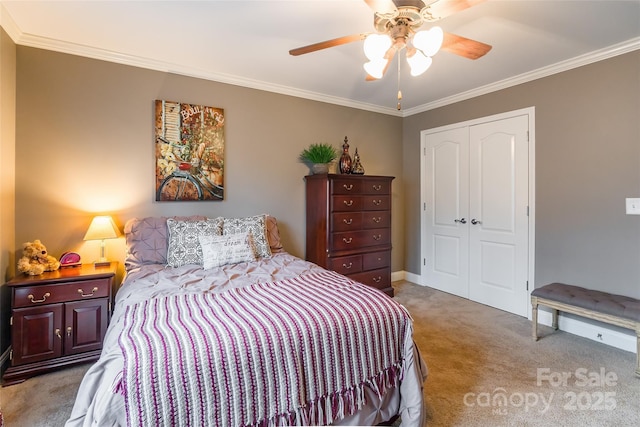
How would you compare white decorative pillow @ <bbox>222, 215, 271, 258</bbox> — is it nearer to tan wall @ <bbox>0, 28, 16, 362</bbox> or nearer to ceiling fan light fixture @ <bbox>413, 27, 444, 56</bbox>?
tan wall @ <bbox>0, 28, 16, 362</bbox>

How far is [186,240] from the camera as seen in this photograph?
2586 mm

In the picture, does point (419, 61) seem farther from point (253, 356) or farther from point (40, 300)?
point (40, 300)

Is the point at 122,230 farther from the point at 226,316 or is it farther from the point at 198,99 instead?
the point at 226,316

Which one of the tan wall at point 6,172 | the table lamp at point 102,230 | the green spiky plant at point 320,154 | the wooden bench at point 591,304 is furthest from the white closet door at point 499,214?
the tan wall at point 6,172

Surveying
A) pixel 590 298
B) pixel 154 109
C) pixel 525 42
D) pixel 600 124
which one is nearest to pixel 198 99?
pixel 154 109

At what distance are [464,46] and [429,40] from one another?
1.26 ft

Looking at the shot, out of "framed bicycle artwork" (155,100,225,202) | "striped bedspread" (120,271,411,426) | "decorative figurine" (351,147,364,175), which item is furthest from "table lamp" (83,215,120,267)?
"decorative figurine" (351,147,364,175)

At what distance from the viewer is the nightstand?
211 cm

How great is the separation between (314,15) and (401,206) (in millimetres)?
3090

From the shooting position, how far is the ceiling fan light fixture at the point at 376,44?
1.62 metres

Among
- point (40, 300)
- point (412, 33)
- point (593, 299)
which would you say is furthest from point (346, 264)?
point (40, 300)

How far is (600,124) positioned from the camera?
8.94 feet

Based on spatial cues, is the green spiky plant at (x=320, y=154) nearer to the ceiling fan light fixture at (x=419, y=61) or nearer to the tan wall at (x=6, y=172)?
the ceiling fan light fixture at (x=419, y=61)

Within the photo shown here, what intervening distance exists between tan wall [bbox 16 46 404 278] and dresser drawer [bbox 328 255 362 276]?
54 centimetres
